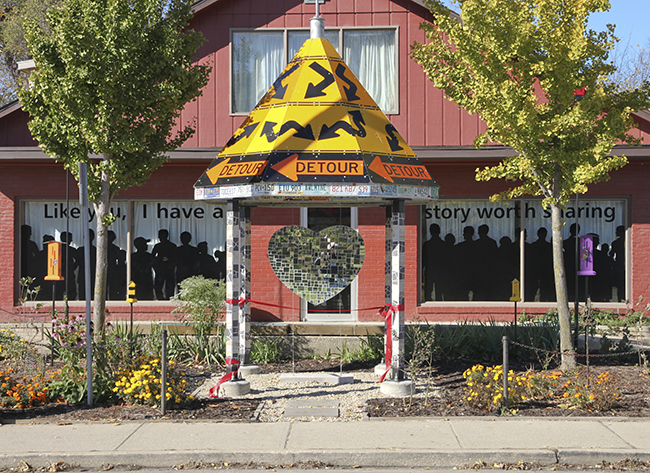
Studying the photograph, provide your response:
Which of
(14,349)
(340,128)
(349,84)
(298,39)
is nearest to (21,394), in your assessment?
(14,349)

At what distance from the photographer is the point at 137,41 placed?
9.73 meters

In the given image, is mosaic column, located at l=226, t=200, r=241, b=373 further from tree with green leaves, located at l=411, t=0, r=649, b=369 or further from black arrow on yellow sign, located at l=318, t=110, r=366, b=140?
tree with green leaves, located at l=411, t=0, r=649, b=369

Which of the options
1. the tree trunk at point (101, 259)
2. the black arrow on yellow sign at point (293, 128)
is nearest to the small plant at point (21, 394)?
the tree trunk at point (101, 259)

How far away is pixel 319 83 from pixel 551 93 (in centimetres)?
374

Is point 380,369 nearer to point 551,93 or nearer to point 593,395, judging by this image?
point 593,395

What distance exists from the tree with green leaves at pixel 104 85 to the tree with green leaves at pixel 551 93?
4.82 metres

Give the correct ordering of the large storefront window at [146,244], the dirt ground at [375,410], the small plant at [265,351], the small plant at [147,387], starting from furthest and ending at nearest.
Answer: the large storefront window at [146,244]
the small plant at [265,351]
the small plant at [147,387]
the dirt ground at [375,410]

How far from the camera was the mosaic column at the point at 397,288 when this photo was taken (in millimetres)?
9539

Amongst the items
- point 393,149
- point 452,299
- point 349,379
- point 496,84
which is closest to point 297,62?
point 393,149

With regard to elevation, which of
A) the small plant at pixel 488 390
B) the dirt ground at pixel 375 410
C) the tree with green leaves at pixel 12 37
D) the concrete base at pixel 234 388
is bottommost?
the dirt ground at pixel 375 410

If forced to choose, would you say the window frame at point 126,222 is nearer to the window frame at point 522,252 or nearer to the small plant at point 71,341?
the small plant at point 71,341

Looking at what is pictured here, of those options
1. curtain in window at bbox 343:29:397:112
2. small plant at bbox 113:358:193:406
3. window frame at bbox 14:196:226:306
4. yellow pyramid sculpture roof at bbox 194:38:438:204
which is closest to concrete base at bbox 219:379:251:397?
small plant at bbox 113:358:193:406

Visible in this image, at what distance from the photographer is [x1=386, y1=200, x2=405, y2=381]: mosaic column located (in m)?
9.54

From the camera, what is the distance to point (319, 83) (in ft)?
32.6
